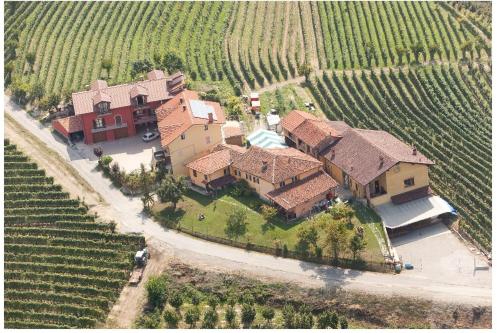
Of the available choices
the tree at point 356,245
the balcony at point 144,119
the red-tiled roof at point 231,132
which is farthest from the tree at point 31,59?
the tree at point 356,245

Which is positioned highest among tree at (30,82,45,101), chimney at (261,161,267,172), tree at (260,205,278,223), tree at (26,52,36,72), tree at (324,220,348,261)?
tree at (26,52,36,72)

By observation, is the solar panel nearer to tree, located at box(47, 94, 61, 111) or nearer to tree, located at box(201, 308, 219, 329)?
tree, located at box(47, 94, 61, 111)

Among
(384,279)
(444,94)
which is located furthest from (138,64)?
(384,279)

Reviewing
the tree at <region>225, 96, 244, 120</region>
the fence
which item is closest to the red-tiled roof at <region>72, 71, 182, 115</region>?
the tree at <region>225, 96, 244, 120</region>

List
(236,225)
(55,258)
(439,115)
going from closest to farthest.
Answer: (55,258), (236,225), (439,115)

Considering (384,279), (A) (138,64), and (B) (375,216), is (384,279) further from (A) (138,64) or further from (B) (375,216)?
(A) (138,64)

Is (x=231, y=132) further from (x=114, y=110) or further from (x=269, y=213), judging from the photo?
(x=269, y=213)

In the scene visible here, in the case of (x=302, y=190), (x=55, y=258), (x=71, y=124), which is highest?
(x=71, y=124)

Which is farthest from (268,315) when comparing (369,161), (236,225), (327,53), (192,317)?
(327,53)
